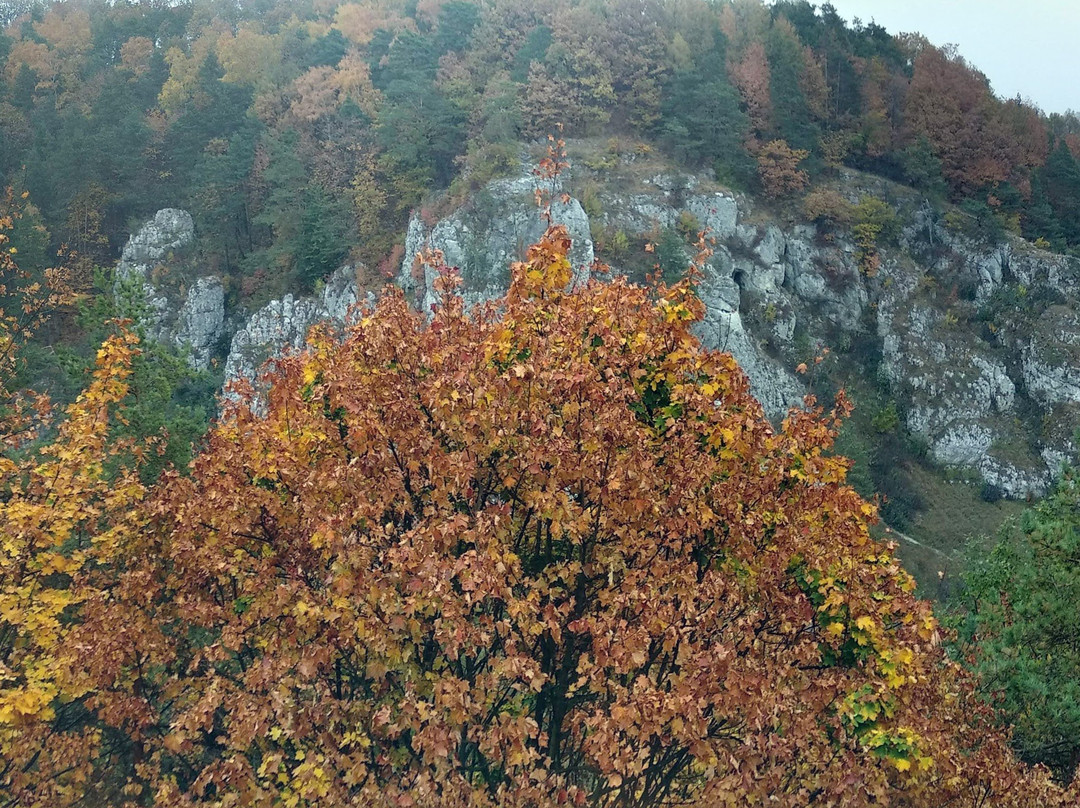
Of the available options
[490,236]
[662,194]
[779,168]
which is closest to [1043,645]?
[490,236]

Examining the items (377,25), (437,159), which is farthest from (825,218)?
(377,25)

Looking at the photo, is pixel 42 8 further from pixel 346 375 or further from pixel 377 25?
pixel 346 375

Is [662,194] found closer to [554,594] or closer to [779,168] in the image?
[779,168]

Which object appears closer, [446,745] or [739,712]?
[446,745]

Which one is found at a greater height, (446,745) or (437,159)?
(446,745)

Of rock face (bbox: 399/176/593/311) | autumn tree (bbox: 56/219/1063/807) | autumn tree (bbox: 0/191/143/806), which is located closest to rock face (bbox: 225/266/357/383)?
rock face (bbox: 399/176/593/311)

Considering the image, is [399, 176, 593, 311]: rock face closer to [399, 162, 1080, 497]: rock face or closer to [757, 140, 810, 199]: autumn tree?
[399, 162, 1080, 497]: rock face

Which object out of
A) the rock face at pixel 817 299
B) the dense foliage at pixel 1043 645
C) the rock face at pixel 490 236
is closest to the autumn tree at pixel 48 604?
the dense foliage at pixel 1043 645
